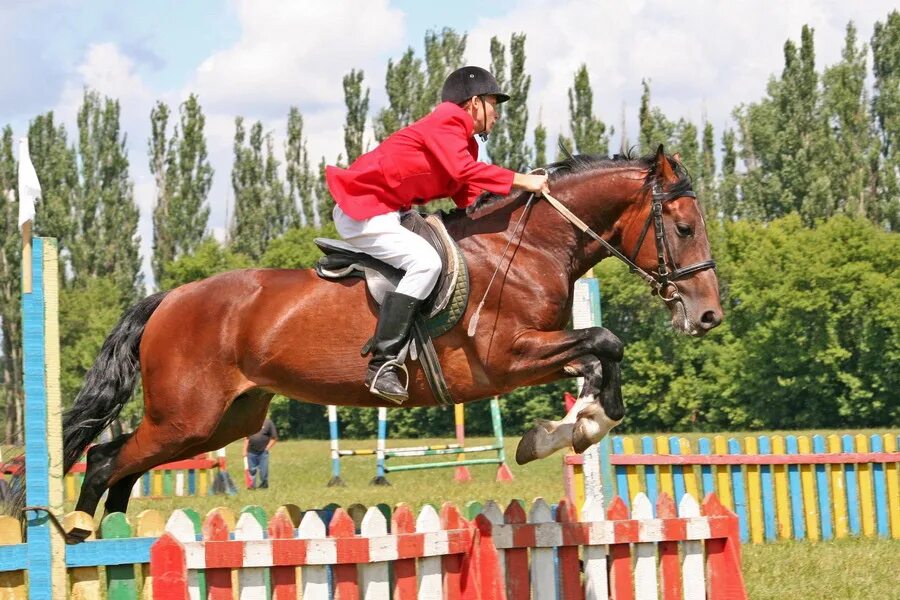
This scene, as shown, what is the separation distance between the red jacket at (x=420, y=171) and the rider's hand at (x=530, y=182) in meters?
0.04

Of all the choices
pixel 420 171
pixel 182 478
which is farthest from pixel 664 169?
pixel 182 478

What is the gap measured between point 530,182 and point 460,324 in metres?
0.78

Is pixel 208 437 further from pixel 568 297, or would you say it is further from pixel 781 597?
pixel 781 597

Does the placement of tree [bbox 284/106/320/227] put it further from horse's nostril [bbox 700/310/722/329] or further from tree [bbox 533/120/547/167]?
horse's nostril [bbox 700/310/722/329]

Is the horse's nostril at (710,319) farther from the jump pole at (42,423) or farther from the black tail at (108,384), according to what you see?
the jump pole at (42,423)

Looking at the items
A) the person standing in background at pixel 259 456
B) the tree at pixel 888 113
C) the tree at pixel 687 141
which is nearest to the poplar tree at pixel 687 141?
the tree at pixel 687 141

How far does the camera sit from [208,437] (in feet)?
19.1

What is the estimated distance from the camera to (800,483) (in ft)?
28.6

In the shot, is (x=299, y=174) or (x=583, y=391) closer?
(x=583, y=391)

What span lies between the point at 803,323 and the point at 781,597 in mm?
29186

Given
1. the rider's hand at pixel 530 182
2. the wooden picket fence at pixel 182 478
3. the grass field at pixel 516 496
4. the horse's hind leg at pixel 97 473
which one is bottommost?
the grass field at pixel 516 496

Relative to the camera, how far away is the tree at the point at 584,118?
3803 centimetres

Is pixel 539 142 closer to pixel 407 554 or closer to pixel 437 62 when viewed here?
pixel 437 62

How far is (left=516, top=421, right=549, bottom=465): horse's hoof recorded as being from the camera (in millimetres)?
5320
